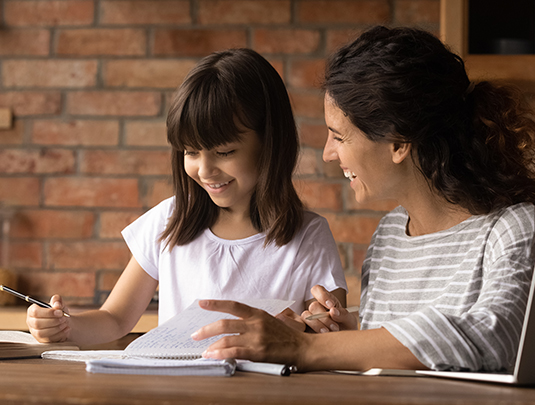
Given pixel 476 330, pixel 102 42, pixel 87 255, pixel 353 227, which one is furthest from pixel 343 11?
pixel 476 330

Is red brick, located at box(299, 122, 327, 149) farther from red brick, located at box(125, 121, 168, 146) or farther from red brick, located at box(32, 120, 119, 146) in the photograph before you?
red brick, located at box(32, 120, 119, 146)

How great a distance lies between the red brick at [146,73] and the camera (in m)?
2.00

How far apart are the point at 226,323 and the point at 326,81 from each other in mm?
576

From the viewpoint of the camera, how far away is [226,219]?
1.31 meters

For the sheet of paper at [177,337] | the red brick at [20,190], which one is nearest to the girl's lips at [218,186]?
the sheet of paper at [177,337]

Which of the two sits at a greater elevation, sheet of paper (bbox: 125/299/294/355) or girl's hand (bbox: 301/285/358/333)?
sheet of paper (bbox: 125/299/294/355)

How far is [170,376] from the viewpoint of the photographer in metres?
0.58

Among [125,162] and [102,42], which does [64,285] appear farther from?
[102,42]

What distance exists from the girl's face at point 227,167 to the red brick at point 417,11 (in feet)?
3.47

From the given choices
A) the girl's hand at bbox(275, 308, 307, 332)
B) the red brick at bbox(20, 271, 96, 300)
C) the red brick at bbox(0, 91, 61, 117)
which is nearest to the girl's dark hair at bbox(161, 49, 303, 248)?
the girl's hand at bbox(275, 308, 307, 332)

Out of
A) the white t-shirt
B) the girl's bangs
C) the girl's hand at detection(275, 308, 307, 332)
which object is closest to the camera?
the girl's hand at detection(275, 308, 307, 332)

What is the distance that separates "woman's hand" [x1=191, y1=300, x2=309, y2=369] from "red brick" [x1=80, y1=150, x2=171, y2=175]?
4.41 ft

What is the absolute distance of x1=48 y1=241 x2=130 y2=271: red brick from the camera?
2.01m

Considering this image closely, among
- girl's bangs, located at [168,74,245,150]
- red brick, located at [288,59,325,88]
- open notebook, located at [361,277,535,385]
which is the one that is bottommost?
open notebook, located at [361,277,535,385]
